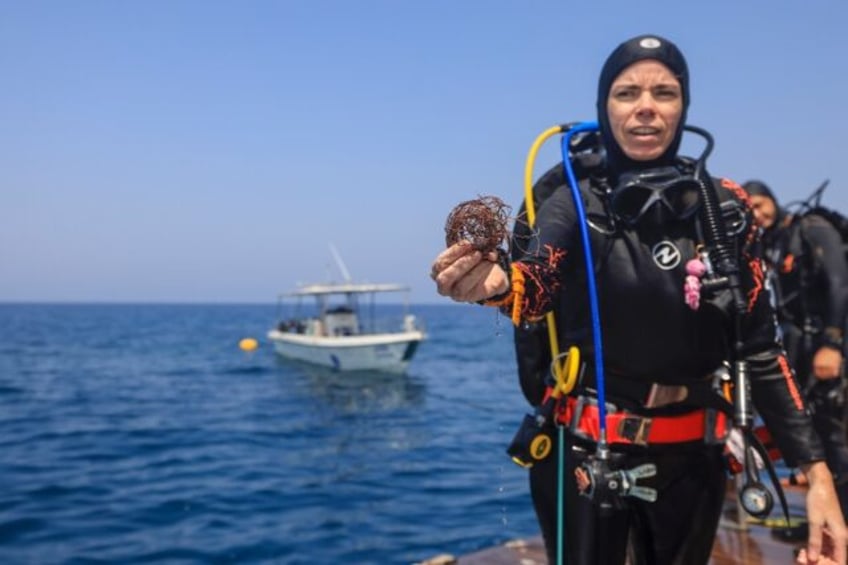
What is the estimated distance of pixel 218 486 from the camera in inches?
432

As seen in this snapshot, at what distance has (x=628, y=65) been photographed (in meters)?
2.26

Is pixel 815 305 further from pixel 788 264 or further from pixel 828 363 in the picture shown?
pixel 828 363

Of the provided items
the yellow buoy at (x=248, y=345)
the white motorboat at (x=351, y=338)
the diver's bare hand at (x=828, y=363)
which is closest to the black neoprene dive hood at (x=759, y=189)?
the diver's bare hand at (x=828, y=363)

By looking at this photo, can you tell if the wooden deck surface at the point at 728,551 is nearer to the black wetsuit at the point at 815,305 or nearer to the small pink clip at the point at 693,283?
the black wetsuit at the point at 815,305

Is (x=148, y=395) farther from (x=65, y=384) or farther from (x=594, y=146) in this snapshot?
(x=594, y=146)

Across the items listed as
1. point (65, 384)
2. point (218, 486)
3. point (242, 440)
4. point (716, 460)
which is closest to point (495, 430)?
point (242, 440)

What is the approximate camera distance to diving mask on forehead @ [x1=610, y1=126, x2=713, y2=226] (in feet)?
7.12

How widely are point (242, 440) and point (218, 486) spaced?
Answer: 14.6 feet

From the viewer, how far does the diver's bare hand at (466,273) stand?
62.3 inches

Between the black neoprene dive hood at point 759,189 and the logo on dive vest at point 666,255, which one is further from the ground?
the black neoprene dive hood at point 759,189

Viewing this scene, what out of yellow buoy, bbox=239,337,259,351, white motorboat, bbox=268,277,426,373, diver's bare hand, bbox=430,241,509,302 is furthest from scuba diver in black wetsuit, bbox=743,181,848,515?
yellow buoy, bbox=239,337,259,351

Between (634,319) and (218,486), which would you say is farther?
A: (218,486)

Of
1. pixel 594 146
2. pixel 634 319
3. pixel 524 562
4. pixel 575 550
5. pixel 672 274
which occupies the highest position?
pixel 594 146

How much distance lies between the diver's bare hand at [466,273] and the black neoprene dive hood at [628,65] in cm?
89
